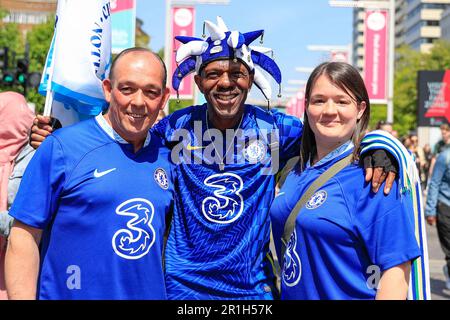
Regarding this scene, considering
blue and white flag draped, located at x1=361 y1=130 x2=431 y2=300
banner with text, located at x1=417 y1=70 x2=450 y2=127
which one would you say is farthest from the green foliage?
blue and white flag draped, located at x1=361 y1=130 x2=431 y2=300

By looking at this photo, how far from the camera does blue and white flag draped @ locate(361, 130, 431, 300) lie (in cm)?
291

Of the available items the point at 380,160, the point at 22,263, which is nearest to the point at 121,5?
the point at 22,263

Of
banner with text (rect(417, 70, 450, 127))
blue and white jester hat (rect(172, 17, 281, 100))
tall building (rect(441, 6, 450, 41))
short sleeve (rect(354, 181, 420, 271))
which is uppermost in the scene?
tall building (rect(441, 6, 450, 41))

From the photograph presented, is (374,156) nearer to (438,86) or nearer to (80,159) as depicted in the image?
(80,159)

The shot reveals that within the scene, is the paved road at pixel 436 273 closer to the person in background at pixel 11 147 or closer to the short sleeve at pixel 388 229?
the person in background at pixel 11 147

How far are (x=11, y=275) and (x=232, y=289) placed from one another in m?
1.12

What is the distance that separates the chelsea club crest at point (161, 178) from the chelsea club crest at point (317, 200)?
0.72 meters

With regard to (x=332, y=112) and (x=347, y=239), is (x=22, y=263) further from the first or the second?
(x=332, y=112)

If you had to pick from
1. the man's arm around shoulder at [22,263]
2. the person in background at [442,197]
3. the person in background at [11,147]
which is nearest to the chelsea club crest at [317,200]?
the man's arm around shoulder at [22,263]

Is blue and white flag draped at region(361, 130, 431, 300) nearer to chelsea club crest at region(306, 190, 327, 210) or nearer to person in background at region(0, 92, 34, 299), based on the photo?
chelsea club crest at region(306, 190, 327, 210)

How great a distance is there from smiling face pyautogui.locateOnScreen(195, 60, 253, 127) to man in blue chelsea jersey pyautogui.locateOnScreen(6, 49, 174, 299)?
1.70 feet

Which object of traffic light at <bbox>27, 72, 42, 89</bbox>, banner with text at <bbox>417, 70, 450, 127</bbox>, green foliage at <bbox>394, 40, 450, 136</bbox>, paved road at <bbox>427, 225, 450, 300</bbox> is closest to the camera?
paved road at <bbox>427, 225, 450, 300</bbox>

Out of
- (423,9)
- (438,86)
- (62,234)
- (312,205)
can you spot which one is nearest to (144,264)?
(62,234)

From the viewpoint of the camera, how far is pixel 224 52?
3619mm
